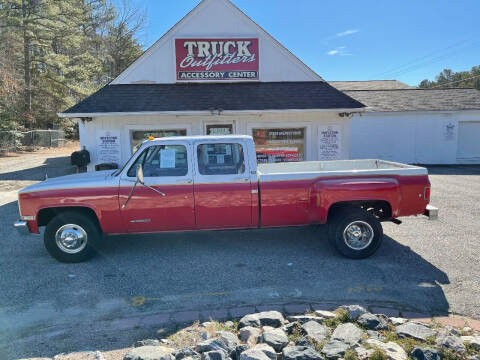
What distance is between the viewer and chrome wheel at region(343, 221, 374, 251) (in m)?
5.41

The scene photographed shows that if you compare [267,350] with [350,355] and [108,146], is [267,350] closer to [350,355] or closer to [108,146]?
[350,355]

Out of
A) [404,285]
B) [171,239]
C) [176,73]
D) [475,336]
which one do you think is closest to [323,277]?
[404,285]

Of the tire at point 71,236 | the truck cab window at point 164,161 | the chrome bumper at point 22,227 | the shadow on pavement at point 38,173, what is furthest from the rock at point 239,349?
the shadow on pavement at point 38,173

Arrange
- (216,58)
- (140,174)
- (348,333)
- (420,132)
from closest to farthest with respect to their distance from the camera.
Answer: (348,333) < (140,174) < (216,58) < (420,132)

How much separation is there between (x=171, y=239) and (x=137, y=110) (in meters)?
5.17

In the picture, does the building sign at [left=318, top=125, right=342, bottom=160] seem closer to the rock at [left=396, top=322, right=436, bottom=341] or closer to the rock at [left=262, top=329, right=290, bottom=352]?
the rock at [left=396, top=322, right=436, bottom=341]

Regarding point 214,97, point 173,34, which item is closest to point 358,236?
point 214,97

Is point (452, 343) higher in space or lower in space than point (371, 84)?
lower

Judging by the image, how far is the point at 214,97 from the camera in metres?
10.9

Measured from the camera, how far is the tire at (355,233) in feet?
17.5

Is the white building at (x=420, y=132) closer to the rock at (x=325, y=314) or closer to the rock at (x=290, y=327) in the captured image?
the rock at (x=325, y=314)

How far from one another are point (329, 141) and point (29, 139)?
2472 cm

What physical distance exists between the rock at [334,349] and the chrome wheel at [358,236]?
7.59 feet

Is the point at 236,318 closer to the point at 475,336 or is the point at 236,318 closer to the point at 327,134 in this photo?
the point at 475,336
